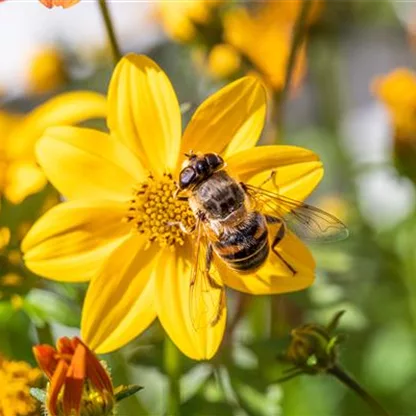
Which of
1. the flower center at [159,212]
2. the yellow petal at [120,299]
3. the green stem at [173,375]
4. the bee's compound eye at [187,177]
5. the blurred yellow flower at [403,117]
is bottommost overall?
the green stem at [173,375]

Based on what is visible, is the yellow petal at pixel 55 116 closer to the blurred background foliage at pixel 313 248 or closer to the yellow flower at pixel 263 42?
the blurred background foliage at pixel 313 248

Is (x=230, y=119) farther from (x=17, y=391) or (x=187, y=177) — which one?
(x=17, y=391)

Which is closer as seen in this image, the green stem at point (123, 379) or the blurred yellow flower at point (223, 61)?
the green stem at point (123, 379)

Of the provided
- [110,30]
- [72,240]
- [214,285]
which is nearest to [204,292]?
[214,285]

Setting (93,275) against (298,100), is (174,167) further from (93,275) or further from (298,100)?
(298,100)

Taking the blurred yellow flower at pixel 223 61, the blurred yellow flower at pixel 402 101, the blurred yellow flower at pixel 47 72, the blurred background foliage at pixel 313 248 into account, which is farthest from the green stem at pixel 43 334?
the blurred yellow flower at pixel 47 72

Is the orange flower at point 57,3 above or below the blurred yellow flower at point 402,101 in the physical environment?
above

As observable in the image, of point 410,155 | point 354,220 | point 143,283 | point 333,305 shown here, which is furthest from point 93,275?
point 354,220
